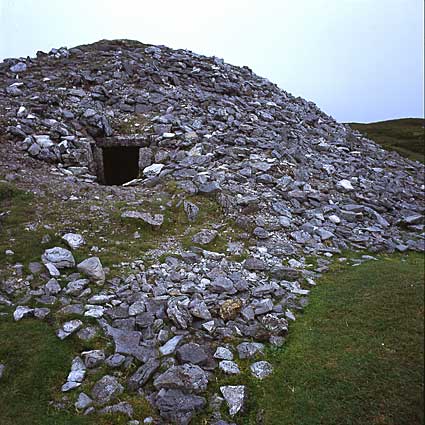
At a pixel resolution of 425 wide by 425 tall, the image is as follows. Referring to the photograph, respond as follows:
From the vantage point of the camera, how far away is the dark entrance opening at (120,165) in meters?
19.7

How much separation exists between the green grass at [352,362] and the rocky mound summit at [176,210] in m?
0.41

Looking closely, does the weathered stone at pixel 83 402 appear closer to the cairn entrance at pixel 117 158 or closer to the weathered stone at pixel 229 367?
the weathered stone at pixel 229 367

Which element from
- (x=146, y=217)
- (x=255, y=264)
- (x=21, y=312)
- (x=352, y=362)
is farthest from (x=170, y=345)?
(x=146, y=217)

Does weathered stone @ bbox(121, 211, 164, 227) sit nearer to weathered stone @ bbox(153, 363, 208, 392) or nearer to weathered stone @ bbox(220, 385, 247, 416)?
weathered stone @ bbox(153, 363, 208, 392)

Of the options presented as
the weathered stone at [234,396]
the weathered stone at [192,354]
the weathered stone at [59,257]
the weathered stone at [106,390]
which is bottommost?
the weathered stone at [234,396]

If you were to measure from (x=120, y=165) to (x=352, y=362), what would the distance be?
16640mm

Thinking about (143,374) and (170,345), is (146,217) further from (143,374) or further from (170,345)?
(143,374)

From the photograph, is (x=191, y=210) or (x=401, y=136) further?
(x=401, y=136)

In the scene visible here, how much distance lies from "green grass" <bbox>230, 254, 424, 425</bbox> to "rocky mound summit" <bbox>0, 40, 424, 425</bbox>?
16.2 inches

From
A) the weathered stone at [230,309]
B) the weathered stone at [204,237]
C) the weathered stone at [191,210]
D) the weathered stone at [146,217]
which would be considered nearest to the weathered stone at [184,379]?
the weathered stone at [230,309]

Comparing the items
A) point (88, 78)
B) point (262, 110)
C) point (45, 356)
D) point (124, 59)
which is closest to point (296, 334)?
point (45, 356)

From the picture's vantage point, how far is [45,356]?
7.29 m

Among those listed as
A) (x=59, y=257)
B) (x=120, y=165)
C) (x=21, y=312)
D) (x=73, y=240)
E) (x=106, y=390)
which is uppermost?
(x=120, y=165)

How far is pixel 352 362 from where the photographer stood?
690 centimetres
